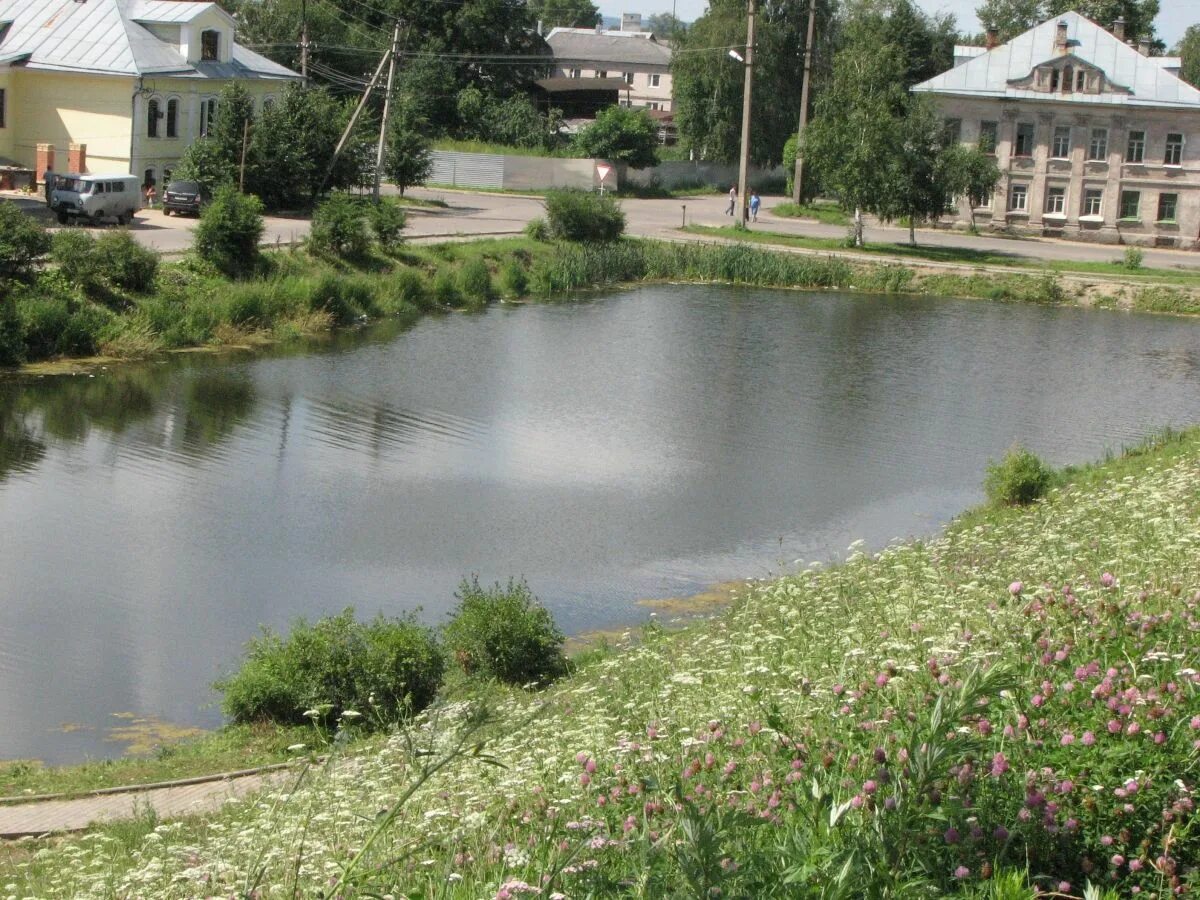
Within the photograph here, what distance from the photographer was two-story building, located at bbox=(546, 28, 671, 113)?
354ft

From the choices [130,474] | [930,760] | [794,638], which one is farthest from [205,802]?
Result: [130,474]

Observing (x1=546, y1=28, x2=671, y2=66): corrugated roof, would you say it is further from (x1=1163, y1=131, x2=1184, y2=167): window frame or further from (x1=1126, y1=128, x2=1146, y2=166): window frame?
(x1=1163, y1=131, x2=1184, y2=167): window frame

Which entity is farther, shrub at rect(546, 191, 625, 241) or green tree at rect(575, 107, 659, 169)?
green tree at rect(575, 107, 659, 169)

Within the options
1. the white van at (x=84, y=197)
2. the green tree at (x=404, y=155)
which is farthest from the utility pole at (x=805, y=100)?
the white van at (x=84, y=197)

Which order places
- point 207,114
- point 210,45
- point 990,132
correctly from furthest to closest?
point 990,132 → point 210,45 → point 207,114

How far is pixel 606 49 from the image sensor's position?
109 meters

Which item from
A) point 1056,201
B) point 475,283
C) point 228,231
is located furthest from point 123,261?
point 1056,201

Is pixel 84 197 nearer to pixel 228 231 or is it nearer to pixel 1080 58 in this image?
pixel 228 231

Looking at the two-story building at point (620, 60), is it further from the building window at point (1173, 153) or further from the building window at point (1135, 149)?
the building window at point (1173, 153)

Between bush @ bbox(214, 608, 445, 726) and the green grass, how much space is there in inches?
1559

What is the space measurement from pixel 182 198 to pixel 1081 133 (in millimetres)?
33329

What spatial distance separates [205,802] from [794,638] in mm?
4395

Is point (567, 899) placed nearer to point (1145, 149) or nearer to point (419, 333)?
point (419, 333)

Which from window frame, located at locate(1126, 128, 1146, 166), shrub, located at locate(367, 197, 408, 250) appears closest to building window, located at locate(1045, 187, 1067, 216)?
window frame, located at locate(1126, 128, 1146, 166)
